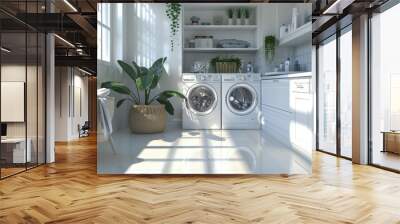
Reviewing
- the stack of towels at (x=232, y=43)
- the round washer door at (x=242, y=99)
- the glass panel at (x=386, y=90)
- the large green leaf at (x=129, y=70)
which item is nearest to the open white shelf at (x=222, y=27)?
the stack of towels at (x=232, y=43)

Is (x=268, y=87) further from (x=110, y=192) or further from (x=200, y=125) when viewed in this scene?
(x=110, y=192)

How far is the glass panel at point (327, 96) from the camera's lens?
23.4ft

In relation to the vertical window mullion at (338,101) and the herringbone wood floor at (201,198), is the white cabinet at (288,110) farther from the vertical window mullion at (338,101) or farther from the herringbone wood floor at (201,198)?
the vertical window mullion at (338,101)

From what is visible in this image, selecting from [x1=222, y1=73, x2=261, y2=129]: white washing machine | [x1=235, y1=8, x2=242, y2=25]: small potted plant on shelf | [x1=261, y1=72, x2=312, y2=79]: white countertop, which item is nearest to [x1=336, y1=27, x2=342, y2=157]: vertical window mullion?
[x1=261, y1=72, x2=312, y2=79]: white countertop

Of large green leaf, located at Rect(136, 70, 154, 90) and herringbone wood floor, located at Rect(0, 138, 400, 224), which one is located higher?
large green leaf, located at Rect(136, 70, 154, 90)

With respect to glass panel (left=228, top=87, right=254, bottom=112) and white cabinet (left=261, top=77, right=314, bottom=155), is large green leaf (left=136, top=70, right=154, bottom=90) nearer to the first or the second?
glass panel (left=228, top=87, right=254, bottom=112)

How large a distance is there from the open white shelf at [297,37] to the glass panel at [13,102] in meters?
3.41

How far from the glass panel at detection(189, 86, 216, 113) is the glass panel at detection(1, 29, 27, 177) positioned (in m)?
2.58

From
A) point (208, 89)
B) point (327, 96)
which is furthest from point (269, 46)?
point (327, 96)

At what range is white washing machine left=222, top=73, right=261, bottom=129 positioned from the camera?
3664 millimetres

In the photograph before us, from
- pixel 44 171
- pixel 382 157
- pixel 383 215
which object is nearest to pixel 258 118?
pixel 383 215

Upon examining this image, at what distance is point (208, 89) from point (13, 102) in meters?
3.02

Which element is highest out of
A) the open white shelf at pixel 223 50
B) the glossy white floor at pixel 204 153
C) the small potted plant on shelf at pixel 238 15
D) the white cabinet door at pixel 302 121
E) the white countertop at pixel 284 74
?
the small potted plant on shelf at pixel 238 15

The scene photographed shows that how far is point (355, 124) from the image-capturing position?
19.4 ft
